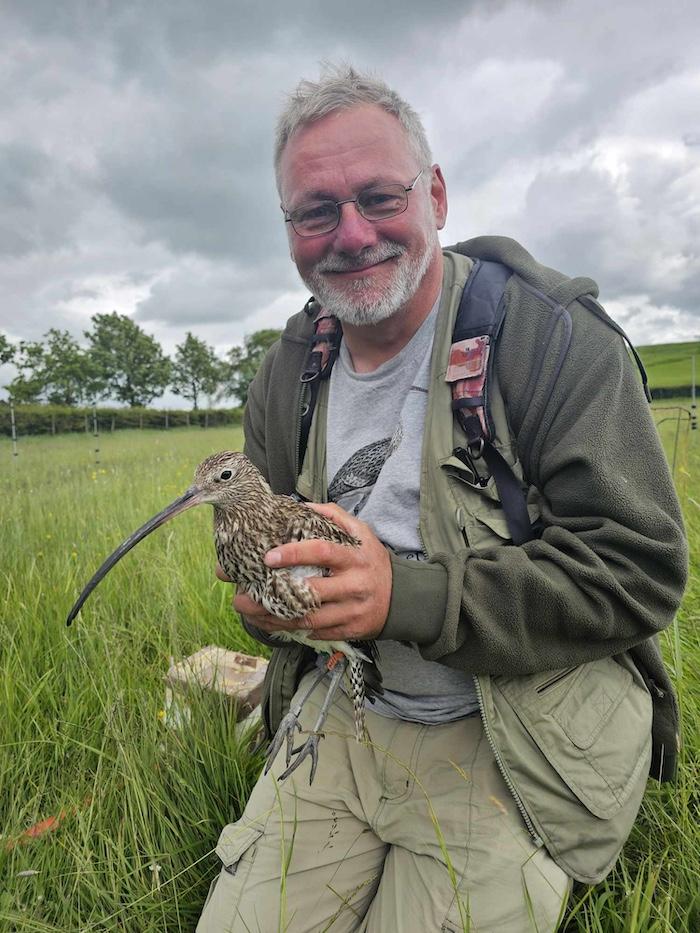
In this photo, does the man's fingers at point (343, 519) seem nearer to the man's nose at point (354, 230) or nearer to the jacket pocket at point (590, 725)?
the jacket pocket at point (590, 725)

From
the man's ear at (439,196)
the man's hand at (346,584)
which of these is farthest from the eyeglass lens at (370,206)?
the man's hand at (346,584)

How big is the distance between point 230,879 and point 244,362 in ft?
295

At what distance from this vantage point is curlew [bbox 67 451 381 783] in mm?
2029

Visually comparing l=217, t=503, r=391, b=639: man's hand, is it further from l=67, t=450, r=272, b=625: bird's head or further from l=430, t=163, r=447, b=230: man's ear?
l=430, t=163, r=447, b=230: man's ear

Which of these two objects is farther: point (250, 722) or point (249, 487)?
point (250, 722)

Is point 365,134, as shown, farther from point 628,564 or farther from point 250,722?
point 250,722

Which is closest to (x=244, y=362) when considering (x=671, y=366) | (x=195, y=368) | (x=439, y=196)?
(x=195, y=368)

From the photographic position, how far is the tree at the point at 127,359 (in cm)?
6812

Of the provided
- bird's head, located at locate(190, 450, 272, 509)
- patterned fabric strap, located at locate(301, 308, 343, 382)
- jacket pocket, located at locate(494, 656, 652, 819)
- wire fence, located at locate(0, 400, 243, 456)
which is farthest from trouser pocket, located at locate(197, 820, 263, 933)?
wire fence, located at locate(0, 400, 243, 456)

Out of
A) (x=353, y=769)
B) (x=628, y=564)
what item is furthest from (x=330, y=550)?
(x=353, y=769)

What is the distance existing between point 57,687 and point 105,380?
2800 inches

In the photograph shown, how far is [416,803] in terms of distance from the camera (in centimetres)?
208

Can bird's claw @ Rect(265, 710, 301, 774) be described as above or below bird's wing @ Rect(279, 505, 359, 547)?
below

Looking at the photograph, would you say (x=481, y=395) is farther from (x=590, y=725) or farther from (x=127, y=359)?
(x=127, y=359)
